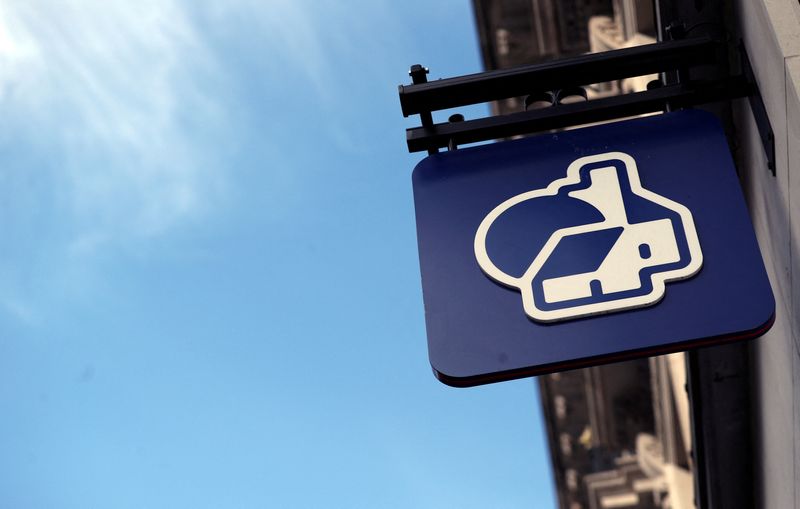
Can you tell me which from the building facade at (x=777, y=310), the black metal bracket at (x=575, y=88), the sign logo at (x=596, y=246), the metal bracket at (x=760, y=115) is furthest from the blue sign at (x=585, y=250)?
the building facade at (x=777, y=310)

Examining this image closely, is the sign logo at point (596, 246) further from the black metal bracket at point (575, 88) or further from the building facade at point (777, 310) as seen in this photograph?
the building facade at point (777, 310)

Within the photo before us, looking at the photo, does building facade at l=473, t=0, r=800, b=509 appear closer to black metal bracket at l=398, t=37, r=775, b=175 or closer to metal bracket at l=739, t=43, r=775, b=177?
metal bracket at l=739, t=43, r=775, b=177

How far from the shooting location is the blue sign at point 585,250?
14.8 ft

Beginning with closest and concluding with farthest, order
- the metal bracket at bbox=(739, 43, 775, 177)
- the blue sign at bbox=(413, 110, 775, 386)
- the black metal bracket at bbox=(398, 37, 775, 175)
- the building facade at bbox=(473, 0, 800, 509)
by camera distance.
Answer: the blue sign at bbox=(413, 110, 775, 386)
the building facade at bbox=(473, 0, 800, 509)
the metal bracket at bbox=(739, 43, 775, 177)
the black metal bracket at bbox=(398, 37, 775, 175)

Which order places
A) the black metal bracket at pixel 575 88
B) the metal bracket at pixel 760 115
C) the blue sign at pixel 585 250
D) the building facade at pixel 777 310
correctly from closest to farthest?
1. the blue sign at pixel 585 250
2. the building facade at pixel 777 310
3. the metal bracket at pixel 760 115
4. the black metal bracket at pixel 575 88

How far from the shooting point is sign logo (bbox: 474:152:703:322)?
15.3 ft

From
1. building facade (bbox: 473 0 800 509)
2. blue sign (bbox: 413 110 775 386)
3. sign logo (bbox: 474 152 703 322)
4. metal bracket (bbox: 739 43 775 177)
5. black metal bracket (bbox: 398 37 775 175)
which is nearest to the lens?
blue sign (bbox: 413 110 775 386)

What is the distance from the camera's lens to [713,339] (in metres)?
4.39

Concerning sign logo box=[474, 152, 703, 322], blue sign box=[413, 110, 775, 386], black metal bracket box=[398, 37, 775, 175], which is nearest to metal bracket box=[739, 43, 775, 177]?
black metal bracket box=[398, 37, 775, 175]

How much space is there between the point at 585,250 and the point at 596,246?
6 centimetres

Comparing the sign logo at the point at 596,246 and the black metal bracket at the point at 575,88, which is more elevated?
the black metal bracket at the point at 575,88

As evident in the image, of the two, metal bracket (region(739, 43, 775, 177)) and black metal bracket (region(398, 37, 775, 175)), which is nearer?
metal bracket (region(739, 43, 775, 177))

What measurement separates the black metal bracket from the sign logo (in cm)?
44

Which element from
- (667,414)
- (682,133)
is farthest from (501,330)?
(667,414)
